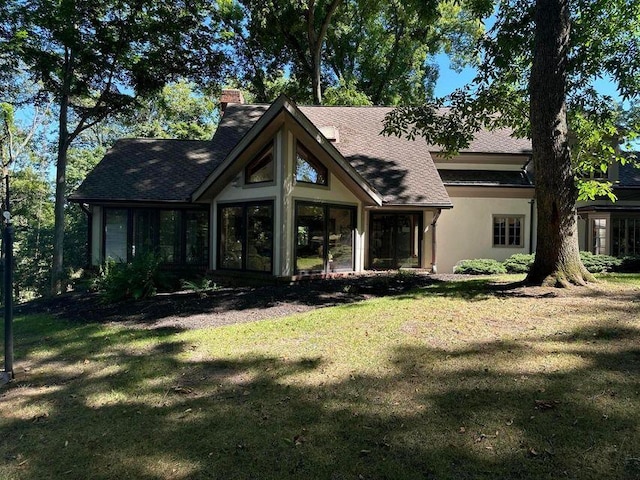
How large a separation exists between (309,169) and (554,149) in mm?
6523

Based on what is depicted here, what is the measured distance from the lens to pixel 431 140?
11625mm

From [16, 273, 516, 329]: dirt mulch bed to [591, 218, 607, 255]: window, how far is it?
9313 mm

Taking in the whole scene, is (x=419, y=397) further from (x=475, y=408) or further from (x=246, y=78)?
(x=246, y=78)

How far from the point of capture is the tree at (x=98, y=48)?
39.9 ft

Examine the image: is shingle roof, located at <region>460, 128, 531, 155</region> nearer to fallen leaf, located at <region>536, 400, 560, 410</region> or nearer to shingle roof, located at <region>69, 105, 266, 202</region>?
shingle roof, located at <region>69, 105, 266, 202</region>

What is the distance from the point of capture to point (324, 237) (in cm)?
1278

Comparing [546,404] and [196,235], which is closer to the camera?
[546,404]

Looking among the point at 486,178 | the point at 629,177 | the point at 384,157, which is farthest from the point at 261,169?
the point at 629,177

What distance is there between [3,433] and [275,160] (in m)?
9.08

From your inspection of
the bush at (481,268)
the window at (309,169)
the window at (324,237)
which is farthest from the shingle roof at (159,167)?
the bush at (481,268)

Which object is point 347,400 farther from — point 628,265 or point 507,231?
point 507,231

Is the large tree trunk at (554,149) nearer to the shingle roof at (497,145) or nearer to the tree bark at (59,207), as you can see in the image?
the shingle roof at (497,145)

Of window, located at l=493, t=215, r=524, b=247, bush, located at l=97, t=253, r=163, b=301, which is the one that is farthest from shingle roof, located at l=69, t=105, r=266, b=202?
window, located at l=493, t=215, r=524, b=247

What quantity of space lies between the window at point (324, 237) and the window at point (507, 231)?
23.5 ft
